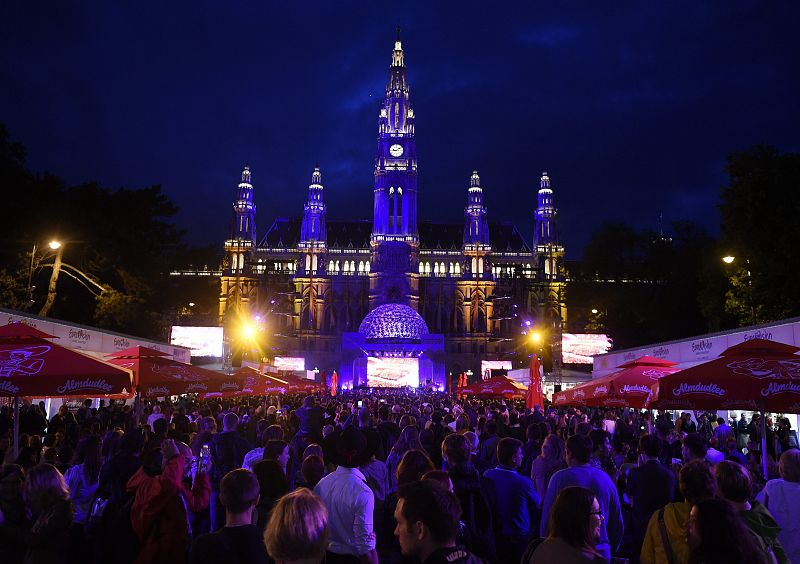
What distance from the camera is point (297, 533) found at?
3.60 m

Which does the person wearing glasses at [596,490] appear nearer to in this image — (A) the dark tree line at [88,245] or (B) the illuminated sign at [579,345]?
(A) the dark tree line at [88,245]

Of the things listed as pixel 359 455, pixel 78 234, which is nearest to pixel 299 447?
pixel 359 455

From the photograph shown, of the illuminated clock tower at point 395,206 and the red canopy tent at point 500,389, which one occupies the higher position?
the illuminated clock tower at point 395,206

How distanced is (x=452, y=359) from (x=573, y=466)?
311ft

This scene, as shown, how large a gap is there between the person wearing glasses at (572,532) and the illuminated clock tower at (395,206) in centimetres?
9827

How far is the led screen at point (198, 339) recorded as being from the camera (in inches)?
1884

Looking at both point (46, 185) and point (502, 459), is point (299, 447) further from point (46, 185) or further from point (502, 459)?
point (46, 185)

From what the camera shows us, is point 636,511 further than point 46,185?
No

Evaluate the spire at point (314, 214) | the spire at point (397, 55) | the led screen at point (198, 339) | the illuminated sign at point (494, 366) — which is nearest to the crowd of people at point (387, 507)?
the led screen at point (198, 339)

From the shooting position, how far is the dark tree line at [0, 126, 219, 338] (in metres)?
37.1

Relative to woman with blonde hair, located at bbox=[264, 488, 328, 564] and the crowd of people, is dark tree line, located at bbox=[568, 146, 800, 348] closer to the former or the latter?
the crowd of people

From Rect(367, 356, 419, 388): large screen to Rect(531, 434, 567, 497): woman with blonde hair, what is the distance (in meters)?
70.4

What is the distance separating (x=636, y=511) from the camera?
782cm

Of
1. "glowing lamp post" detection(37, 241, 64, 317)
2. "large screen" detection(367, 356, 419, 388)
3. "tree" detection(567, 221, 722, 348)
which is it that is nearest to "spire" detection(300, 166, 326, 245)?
"large screen" detection(367, 356, 419, 388)
